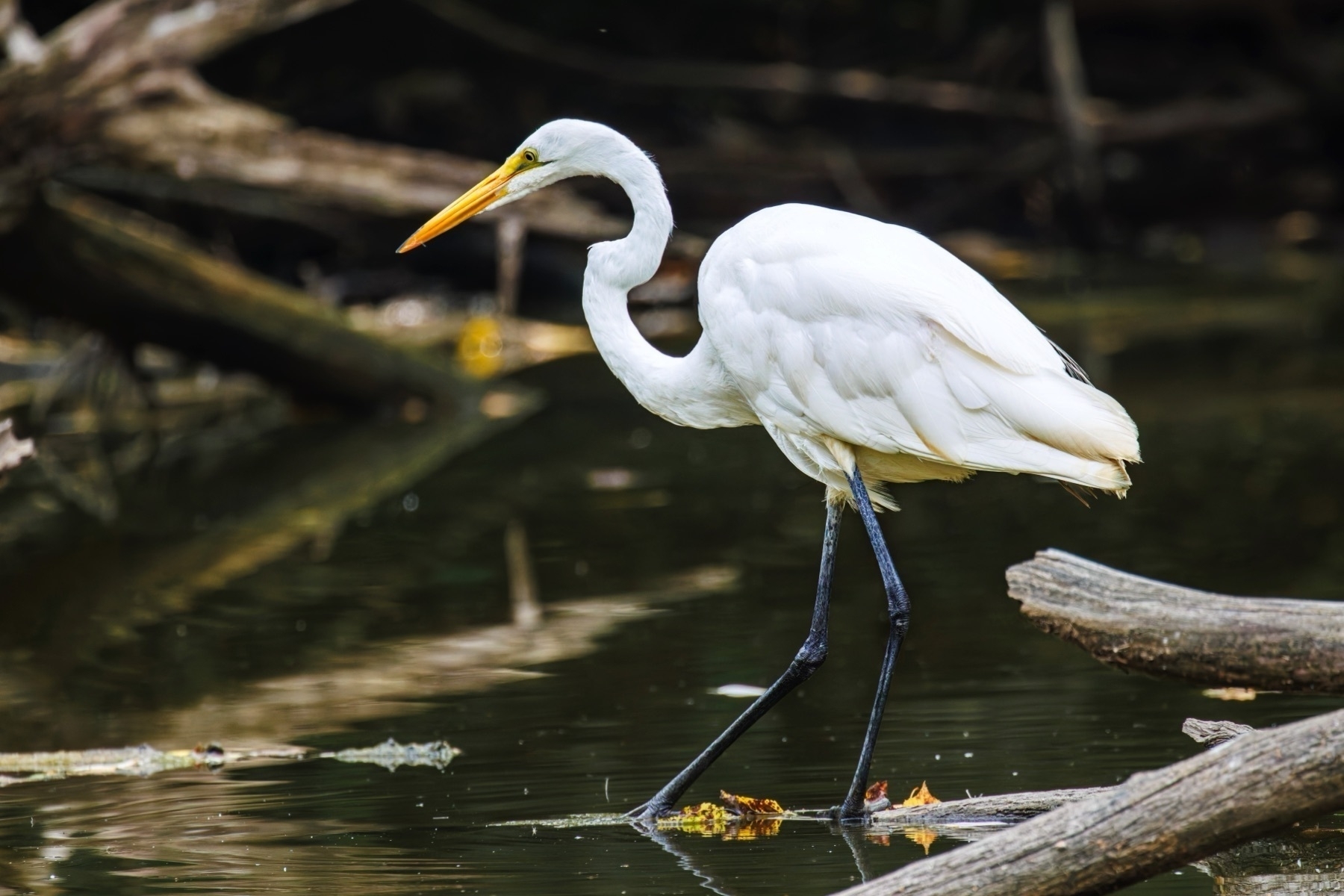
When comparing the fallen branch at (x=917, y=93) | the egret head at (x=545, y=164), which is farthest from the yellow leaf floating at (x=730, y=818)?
the fallen branch at (x=917, y=93)

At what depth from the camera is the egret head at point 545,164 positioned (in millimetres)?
4965

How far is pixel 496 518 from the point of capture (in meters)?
8.67

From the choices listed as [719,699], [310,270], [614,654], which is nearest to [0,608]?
[614,654]

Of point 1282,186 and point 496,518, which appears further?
point 1282,186

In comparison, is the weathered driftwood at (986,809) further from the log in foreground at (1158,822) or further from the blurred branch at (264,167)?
the blurred branch at (264,167)

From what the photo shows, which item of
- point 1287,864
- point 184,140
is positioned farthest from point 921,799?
point 184,140

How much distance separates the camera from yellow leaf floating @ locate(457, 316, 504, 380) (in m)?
13.3

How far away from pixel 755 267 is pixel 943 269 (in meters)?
0.51

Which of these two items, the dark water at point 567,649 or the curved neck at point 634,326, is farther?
the curved neck at point 634,326

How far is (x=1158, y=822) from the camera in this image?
108 inches

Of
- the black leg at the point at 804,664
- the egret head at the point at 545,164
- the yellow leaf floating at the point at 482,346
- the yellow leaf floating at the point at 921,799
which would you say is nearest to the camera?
the yellow leaf floating at the point at 921,799

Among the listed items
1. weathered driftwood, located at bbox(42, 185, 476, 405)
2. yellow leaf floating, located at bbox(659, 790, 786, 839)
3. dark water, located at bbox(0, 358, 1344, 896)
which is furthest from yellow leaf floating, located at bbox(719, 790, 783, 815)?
weathered driftwood, located at bbox(42, 185, 476, 405)

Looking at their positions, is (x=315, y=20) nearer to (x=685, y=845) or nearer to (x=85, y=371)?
(x=85, y=371)

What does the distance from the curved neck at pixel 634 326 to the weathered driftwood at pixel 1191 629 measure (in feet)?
5.29
